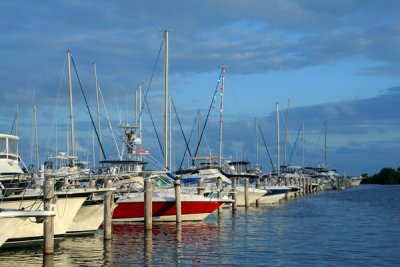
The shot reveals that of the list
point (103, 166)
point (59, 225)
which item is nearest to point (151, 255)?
point (59, 225)

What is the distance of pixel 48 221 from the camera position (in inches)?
957

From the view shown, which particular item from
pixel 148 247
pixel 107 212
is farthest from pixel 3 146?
pixel 148 247

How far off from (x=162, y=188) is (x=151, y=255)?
47.4ft

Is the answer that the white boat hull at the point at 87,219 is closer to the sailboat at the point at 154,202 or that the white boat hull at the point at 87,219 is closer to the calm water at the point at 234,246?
the calm water at the point at 234,246

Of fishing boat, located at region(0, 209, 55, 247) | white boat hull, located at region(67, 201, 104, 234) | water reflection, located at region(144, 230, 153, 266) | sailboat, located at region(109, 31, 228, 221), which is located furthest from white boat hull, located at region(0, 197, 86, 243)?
sailboat, located at region(109, 31, 228, 221)

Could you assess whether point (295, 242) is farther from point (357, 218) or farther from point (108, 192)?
point (357, 218)

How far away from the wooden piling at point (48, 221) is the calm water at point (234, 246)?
0.49 m

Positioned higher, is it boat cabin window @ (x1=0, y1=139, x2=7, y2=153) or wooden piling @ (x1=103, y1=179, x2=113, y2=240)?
boat cabin window @ (x1=0, y1=139, x2=7, y2=153)

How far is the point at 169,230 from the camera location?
35.5 meters

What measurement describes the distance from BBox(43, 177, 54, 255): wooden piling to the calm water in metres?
0.49

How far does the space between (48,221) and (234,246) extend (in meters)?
8.93

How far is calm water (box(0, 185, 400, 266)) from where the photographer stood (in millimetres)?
25531

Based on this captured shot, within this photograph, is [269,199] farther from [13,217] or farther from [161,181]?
[13,217]

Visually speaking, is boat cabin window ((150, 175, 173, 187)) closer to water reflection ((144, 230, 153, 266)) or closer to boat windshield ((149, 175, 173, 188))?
boat windshield ((149, 175, 173, 188))
